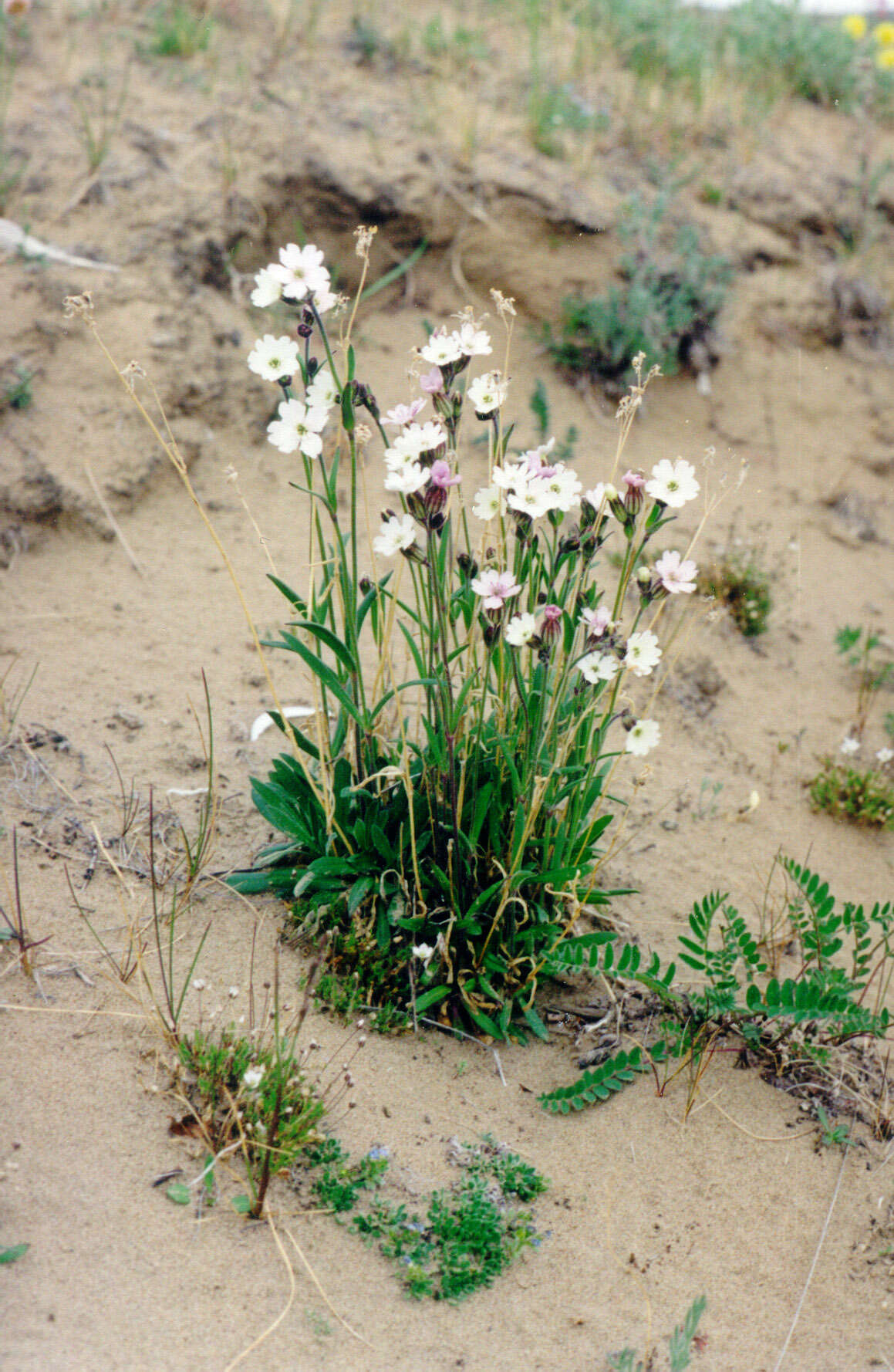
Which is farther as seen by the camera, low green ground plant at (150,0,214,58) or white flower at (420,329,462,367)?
low green ground plant at (150,0,214,58)

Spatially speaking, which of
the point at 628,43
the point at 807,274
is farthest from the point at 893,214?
the point at 628,43


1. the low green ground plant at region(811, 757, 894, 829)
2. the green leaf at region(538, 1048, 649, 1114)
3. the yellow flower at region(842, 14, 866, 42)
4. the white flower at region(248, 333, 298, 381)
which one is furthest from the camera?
the yellow flower at region(842, 14, 866, 42)

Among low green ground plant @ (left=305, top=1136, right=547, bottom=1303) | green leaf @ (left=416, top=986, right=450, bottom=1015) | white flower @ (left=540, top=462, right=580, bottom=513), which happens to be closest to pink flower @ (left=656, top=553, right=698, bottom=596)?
white flower @ (left=540, top=462, right=580, bottom=513)

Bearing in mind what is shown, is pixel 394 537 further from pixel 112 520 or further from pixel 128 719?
pixel 112 520

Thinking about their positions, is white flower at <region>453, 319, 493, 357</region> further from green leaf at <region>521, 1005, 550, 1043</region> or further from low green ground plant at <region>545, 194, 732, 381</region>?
low green ground plant at <region>545, 194, 732, 381</region>

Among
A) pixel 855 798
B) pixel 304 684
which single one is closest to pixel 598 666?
pixel 304 684

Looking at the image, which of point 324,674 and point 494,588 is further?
point 324,674

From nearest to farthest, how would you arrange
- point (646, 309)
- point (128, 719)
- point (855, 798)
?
point (128, 719) → point (855, 798) → point (646, 309)
